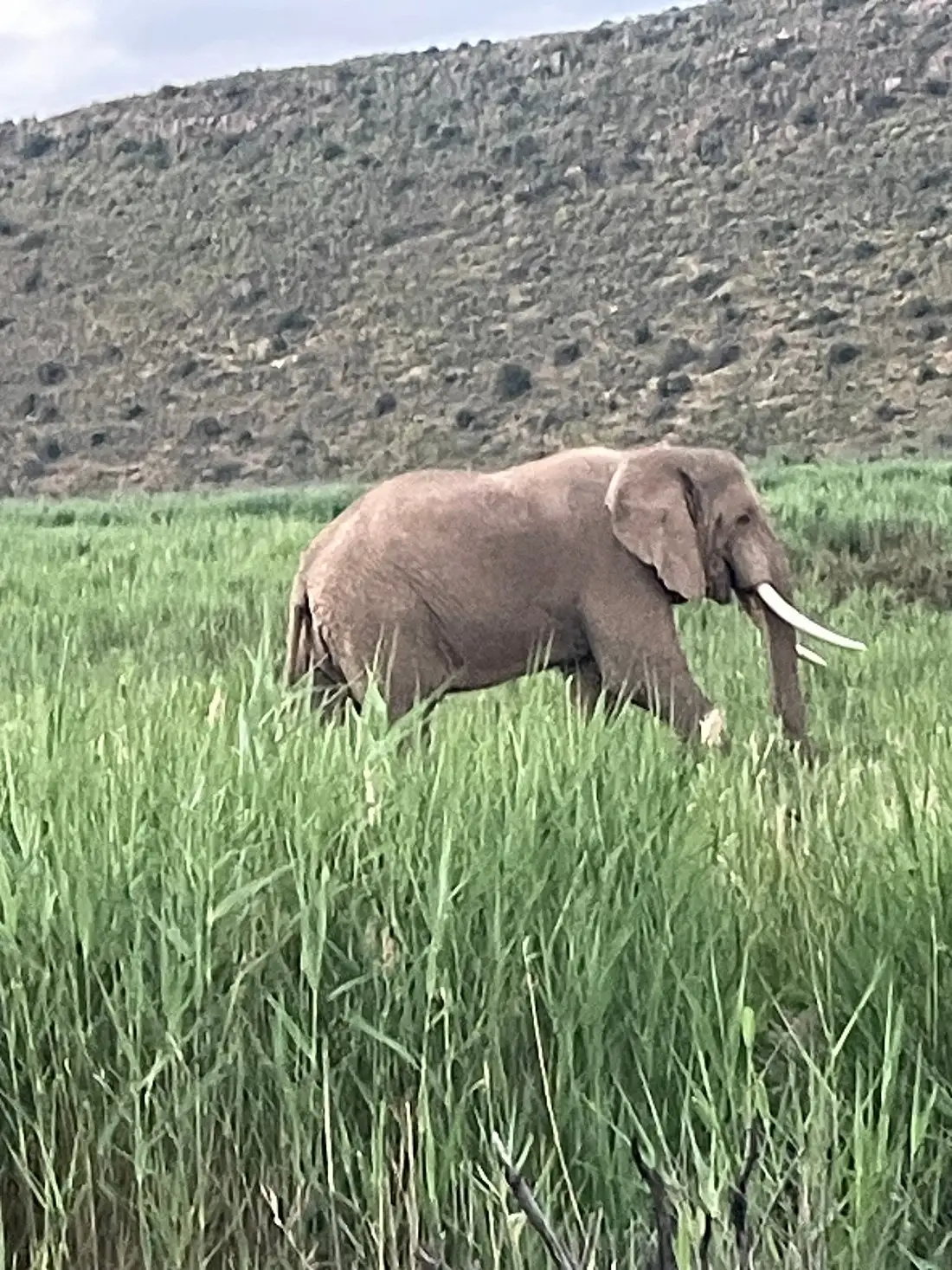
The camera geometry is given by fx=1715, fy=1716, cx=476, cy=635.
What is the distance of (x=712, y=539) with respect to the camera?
19.5 feet

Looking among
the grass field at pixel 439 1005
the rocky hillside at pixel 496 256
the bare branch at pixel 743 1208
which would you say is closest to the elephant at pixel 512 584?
the grass field at pixel 439 1005

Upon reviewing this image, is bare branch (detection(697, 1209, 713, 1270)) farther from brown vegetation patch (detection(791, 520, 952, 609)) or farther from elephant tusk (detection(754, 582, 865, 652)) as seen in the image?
brown vegetation patch (detection(791, 520, 952, 609))

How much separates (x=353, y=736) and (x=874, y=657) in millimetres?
4672

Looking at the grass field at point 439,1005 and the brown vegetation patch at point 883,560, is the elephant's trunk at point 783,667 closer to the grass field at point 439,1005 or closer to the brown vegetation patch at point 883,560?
the grass field at point 439,1005

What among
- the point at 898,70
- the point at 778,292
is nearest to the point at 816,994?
the point at 778,292

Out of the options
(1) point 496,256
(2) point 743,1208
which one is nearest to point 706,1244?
→ (2) point 743,1208

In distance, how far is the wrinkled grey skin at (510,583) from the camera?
5551 millimetres

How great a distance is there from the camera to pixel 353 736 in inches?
123

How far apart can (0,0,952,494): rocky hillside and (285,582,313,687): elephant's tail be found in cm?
2164

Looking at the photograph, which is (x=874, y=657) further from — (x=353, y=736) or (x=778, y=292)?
(x=778, y=292)

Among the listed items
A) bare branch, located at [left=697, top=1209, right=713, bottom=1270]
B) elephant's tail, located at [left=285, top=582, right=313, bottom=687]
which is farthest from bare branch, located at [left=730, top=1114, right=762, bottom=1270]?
elephant's tail, located at [left=285, top=582, right=313, bottom=687]

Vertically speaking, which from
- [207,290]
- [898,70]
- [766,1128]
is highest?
[898,70]

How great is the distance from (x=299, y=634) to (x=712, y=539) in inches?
57.7

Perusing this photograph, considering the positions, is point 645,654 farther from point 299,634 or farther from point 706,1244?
point 706,1244
